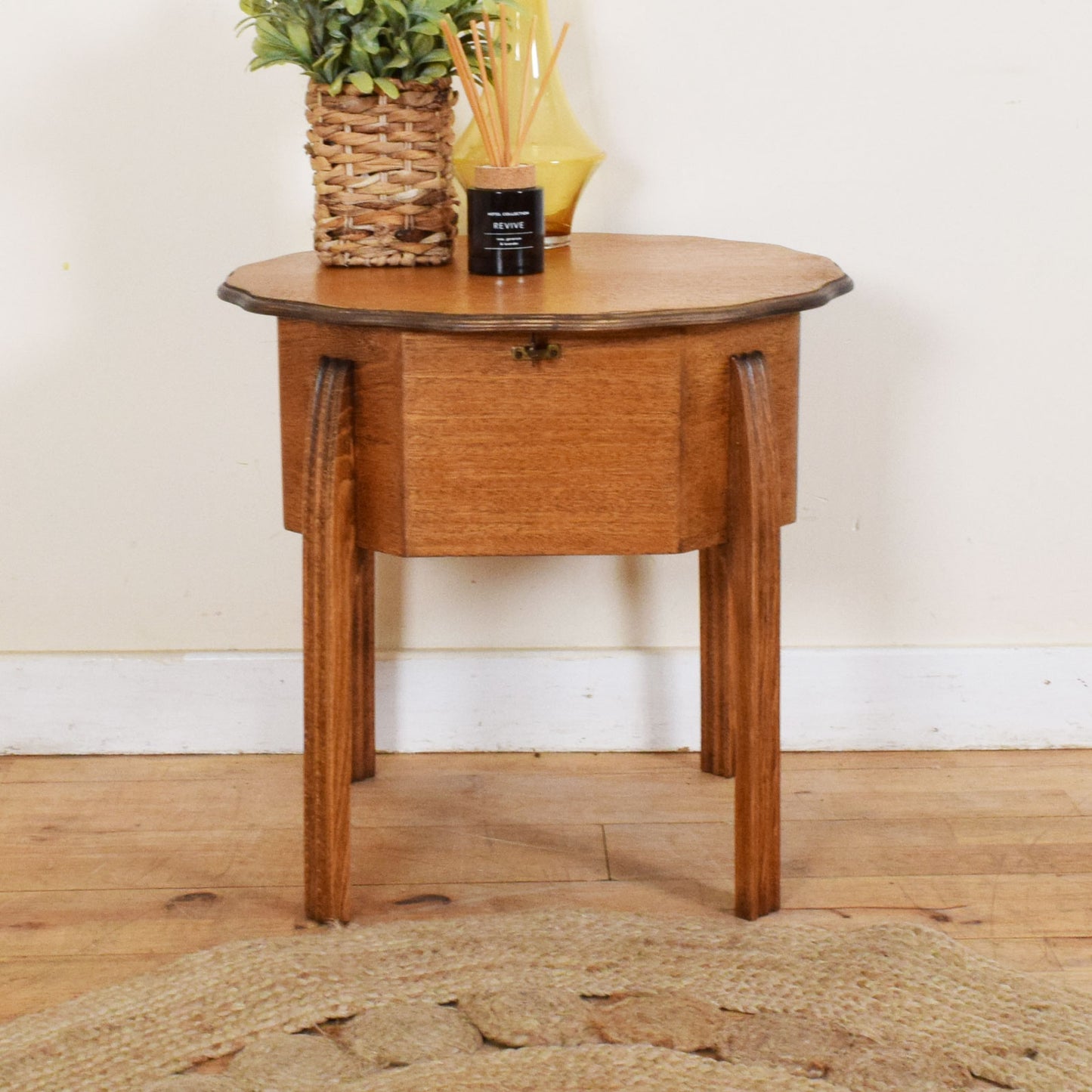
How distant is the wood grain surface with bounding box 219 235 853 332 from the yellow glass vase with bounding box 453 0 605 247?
0.06 metres

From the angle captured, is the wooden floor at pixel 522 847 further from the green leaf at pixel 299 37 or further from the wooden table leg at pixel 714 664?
the green leaf at pixel 299 37

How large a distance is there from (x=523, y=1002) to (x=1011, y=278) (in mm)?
1012

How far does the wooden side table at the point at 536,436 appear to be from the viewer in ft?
4.00

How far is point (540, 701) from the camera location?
1792 mm

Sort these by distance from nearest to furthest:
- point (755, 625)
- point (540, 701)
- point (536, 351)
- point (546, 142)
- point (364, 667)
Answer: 1. point (536, 351)
2. point (755, 625)
3. point (546, 142)
4. point (364, 667)
5. point (540, 701)

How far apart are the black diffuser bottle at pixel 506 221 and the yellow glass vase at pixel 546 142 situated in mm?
148

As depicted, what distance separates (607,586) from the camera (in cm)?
178

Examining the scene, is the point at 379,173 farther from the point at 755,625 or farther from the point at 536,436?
the point at 755,625

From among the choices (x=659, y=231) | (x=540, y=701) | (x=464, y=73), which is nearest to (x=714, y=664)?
(x=540, y=701)

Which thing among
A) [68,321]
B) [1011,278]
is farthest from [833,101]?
[68,321]

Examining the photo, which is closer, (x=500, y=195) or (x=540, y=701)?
(x=500, y=195)

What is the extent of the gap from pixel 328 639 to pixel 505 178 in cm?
45

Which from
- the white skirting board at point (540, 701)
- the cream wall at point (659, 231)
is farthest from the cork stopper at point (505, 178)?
the white skirting board at point (540, 701)

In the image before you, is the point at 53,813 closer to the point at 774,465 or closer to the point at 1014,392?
the point at 774,465
